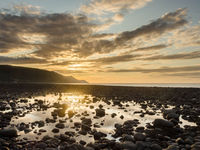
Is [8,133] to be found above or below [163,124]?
below

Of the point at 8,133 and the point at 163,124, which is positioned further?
the point at 163,124

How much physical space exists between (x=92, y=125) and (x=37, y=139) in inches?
156

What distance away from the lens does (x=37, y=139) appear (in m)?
8.41

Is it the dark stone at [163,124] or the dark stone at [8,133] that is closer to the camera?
the dark stone at [8,133]

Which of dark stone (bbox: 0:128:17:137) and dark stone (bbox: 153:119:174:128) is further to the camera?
dark stone (bbox: 153:119:174:128)

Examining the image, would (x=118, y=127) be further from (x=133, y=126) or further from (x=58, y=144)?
(x=58, y=144)

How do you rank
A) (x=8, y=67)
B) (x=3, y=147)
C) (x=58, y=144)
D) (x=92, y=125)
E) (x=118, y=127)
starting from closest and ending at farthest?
(x=3, y=147) → (x=58, y=144) → (x=118, y=127) → (x=92, y=125) → (x=8, y=67)

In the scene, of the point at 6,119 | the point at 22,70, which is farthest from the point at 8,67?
the point at 6,119

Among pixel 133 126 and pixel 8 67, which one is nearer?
pixel 133 126

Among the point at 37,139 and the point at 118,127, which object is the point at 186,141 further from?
the point at 37,139

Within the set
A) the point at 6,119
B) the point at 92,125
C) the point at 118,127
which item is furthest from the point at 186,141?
the point at 6,119

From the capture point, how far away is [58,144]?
7758 millimetres

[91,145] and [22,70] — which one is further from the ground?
[22,70]

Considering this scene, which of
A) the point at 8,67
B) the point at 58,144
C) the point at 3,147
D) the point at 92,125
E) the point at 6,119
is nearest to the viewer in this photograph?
the point at 3,147
